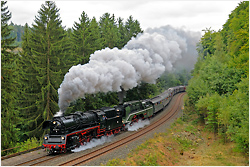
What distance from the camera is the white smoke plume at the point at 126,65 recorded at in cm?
1744

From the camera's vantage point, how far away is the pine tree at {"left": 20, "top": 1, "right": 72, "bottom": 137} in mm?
25297

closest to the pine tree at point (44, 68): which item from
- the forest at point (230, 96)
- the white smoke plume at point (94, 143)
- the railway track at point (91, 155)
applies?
the white smoke plume at point (94, 143)

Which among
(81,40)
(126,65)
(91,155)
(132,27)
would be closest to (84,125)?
(91,155)

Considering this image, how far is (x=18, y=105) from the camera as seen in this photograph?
26.5m

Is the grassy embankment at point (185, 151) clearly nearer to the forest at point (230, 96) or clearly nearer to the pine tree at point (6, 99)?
the forest at point (230, 96)

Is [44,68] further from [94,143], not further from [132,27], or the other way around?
[132,27]

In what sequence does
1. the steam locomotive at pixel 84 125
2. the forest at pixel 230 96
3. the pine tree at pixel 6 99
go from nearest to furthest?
the forest at pixel 230 96, the steam locomotive at pixel 84 125, the pine tree at pixel 6 99

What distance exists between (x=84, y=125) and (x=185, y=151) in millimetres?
9675

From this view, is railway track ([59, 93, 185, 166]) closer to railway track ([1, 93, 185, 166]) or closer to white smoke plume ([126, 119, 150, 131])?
railway track ([1, 93, 185, 166])

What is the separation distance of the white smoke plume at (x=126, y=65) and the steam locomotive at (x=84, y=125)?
154 cm

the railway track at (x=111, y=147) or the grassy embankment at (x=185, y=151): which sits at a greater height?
the railway track at (x=111, y=147)

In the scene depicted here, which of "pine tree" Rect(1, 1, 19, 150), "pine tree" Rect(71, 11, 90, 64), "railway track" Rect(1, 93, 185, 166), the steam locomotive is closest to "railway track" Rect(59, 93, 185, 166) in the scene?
"railway track" Rect(1, 93, 185, 166)

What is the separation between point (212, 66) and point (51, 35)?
2166 centimetres

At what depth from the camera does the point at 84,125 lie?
17.6 metres
